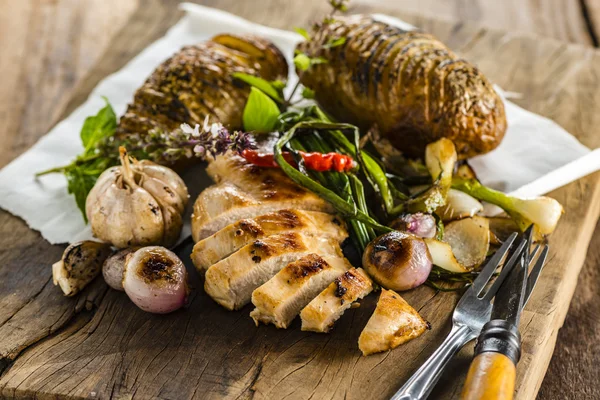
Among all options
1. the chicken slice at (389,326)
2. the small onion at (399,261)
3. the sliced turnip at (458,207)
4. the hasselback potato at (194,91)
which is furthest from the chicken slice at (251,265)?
the hasselback potato at (194,91)

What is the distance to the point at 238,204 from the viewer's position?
3160mm

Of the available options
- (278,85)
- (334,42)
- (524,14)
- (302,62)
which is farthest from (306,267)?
(524,14)

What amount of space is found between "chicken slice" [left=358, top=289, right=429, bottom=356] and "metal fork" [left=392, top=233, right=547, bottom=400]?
157 mm

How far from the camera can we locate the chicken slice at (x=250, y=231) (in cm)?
302

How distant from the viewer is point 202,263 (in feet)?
10.2

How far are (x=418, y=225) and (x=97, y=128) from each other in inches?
71.6

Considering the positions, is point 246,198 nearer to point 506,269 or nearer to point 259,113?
point 259,113

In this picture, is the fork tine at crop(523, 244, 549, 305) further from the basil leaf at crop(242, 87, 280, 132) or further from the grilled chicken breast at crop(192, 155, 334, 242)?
the basil leaf at crop(242, 87, 280, 132)

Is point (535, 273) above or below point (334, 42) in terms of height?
below

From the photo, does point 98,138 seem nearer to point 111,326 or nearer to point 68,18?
point 111,326

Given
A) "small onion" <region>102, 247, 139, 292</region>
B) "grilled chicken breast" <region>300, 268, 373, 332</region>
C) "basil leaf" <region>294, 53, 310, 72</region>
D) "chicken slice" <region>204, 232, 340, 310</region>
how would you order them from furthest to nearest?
"basil leaf" <region>294, 53, 310, 72</region>, "small onion" <region>102, 247, 139, 292</region>, "chicken slice" <region>204, 232, 340, 310</region>, "grilled chicken breast" <region>300, 268, 373, 332</region>

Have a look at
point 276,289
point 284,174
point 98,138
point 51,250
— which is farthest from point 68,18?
point 276,289

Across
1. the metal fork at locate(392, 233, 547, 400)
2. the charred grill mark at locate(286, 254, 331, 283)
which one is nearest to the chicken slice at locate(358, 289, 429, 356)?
the metal fork at locate(392, 233, 547, 400)

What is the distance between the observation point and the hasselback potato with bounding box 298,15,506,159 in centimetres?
368
